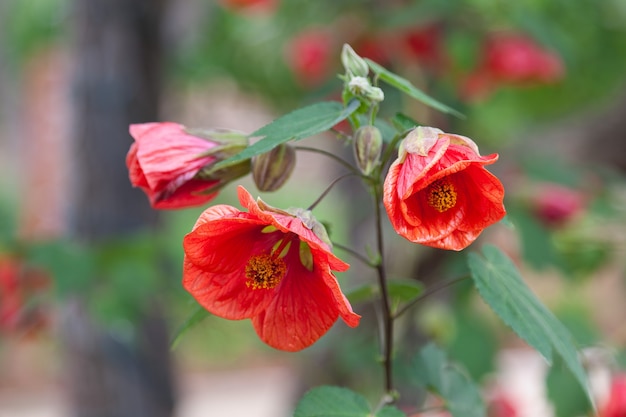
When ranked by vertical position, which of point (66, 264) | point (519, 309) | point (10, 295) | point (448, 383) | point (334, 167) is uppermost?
point (519, 309)

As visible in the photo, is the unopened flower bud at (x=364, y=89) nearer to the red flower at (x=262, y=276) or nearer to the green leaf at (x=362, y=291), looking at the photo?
the red flower at (x=262, y=276)

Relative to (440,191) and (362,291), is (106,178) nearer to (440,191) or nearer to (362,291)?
(362,291)

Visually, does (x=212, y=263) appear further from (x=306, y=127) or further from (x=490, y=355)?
(x=490, y=355)

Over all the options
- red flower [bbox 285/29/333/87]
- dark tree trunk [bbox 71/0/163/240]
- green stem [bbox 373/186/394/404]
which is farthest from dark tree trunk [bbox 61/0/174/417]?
green stem [bbox 373/186/394/404]

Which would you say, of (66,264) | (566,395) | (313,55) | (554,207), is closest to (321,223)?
(566,395)

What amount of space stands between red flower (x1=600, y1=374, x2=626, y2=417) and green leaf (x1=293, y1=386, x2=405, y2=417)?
1.32 feet

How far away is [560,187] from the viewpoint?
1162 mm

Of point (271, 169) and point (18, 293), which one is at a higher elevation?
point (271, 169)

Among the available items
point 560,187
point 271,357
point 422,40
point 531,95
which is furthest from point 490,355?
point 271,357

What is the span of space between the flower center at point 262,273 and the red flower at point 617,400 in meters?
0.47

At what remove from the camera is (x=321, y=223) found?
0.45 meters

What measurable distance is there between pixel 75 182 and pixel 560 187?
88 cm

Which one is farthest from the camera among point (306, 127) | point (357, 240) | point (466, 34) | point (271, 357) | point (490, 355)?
point (271, 357)

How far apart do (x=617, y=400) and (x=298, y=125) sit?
1.72 ft
